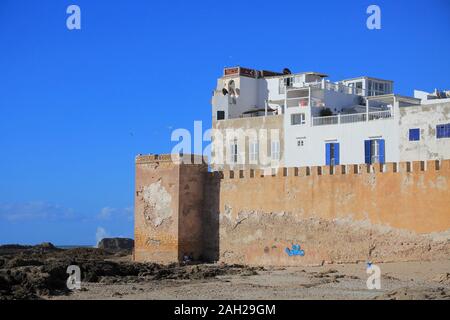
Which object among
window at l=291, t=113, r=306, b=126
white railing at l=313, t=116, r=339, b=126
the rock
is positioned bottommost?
the rock

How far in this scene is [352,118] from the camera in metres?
32.9

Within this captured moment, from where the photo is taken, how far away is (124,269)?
25219 mm

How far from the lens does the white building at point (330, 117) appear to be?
2995cm

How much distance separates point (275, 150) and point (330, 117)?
297 cm

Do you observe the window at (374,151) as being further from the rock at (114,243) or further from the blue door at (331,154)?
the rock at (114,243)

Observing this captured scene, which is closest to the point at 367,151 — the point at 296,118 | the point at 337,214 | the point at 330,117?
the point at 330,117

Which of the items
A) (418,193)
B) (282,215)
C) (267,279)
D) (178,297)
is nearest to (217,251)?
(282,215)

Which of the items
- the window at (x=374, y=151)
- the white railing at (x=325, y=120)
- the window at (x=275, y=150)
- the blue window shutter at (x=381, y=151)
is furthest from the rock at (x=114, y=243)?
the blue window shutter at (x=381, y=151)

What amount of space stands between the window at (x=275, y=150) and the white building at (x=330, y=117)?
1.6 inches

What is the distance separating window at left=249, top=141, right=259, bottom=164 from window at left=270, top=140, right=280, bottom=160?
786mm

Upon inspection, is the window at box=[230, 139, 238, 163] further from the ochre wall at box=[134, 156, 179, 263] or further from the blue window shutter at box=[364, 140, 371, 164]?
the ochre wall at box=[134, 156, 179, 263]

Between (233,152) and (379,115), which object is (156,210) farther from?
(379,115)

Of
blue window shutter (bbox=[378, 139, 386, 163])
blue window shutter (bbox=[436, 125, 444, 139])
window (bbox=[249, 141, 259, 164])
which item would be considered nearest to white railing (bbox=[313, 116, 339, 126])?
blue window shutter (bbox=[378, 139, 386, 163])

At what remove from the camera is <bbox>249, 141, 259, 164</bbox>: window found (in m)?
35.8
